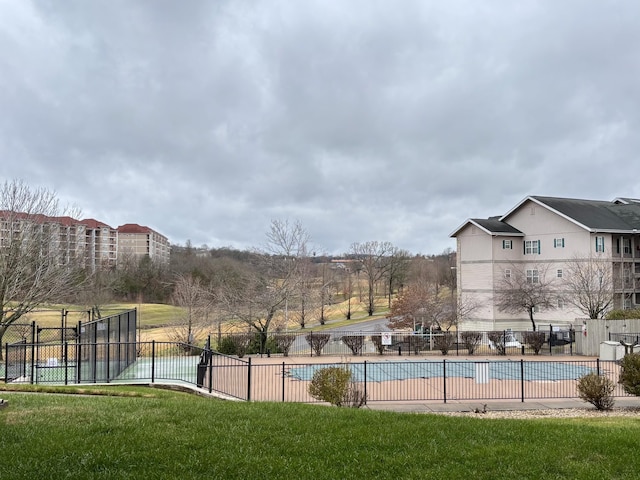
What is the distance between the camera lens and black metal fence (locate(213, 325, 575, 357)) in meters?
26.2

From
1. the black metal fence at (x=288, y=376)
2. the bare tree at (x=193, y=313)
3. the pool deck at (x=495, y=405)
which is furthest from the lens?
the bare tree at (x=193, y=313)

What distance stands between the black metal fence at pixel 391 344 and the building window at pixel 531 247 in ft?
52.2

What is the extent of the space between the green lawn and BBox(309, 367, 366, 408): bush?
284cm

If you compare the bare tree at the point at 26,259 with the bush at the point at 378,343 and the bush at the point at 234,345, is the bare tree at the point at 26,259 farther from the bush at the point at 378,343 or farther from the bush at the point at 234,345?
the bush at the point at 378,343

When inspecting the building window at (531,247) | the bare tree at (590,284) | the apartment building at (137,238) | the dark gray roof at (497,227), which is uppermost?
the apartment building at (137,238)

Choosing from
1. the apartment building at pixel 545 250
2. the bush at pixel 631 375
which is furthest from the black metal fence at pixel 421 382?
the apartment building at pixel 545 250

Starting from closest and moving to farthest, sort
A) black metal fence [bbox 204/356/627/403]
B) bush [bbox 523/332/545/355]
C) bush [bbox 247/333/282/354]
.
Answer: black metal fence [bbox 204/356/627/403] → bush [bbox 247/333/282/354] → bush [bbox 523/332/545/355]

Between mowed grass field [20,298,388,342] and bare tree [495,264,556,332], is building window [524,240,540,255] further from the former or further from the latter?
mowed grass field [20,298,388,342]

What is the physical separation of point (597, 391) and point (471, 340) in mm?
15470

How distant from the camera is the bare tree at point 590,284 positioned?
118ft

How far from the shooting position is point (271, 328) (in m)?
42.1

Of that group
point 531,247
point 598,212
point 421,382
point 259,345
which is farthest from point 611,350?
point 598,212

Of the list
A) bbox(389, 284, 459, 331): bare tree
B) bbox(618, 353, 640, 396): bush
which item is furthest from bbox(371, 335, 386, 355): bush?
bbox(618, 353, 640, 396): bush

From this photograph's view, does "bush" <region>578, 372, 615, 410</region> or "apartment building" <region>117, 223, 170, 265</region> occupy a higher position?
"apartment building" <region>117, 223, 170, 265</region>
